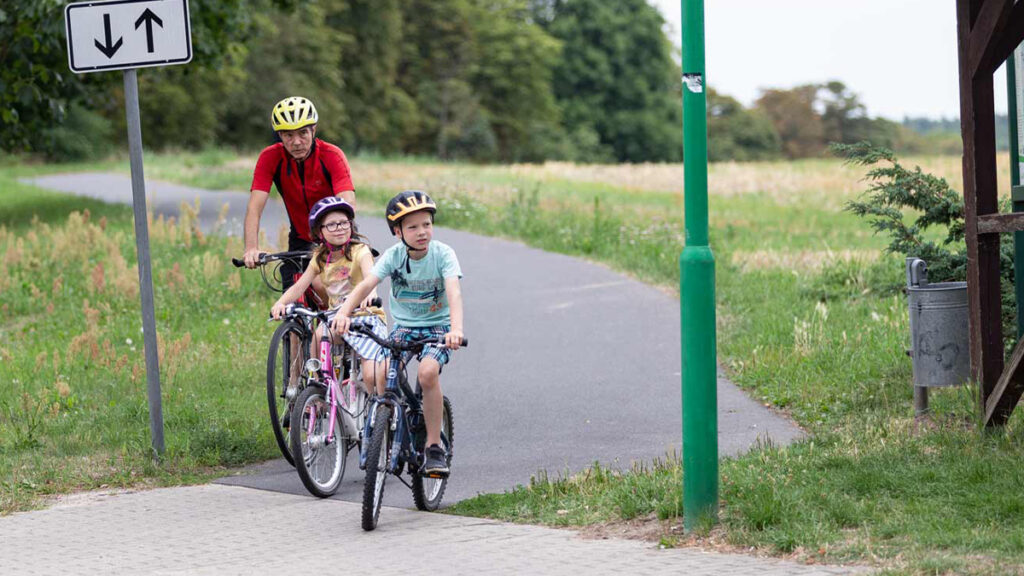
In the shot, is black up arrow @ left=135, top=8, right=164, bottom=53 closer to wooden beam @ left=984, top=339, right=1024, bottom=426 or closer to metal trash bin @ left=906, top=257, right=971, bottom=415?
metal trash bin @ left=906, top=257, right=971, bottom=415

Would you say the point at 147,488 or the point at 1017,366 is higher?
the point at 1017,366

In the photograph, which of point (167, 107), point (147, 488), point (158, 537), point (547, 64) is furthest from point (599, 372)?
point (547, 64)

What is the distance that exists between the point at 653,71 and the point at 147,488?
274ft

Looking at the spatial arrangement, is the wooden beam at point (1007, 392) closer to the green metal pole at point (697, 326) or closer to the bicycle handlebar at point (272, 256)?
the green metal pole at point (697, 326)

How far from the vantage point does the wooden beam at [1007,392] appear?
6.71m

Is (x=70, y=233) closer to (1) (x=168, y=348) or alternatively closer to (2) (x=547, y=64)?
(1) (x=168, y=348)

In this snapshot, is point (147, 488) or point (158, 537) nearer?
point (158, 537)

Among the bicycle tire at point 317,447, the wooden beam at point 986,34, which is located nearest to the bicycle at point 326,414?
the bicycle tire at point 317,447

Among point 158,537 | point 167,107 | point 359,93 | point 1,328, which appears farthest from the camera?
point 359,93

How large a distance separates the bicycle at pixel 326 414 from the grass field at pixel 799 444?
86 cm

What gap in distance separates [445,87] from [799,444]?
231 feet

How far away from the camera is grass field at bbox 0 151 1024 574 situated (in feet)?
18.1

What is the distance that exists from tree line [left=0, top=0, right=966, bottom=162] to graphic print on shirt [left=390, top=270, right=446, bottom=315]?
41.4m

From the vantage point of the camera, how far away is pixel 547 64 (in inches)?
3307
